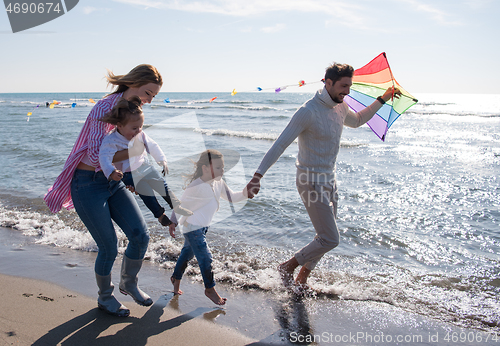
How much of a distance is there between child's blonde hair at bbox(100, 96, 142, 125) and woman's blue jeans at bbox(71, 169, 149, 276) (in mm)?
429

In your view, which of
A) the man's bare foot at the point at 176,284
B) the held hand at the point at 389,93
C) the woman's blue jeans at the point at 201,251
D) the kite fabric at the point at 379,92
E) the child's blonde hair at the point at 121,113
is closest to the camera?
the child's blonde hair at the point at 121,113

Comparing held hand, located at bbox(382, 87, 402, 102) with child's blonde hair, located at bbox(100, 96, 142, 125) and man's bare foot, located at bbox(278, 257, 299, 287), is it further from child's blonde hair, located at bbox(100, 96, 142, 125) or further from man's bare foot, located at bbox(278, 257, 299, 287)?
child's blonde hair, located at bbox(100, 96, 142, 125)

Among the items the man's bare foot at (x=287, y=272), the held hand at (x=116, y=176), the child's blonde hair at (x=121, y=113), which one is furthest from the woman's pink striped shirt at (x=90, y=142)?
the man's bare foot at (x=287, y=272)

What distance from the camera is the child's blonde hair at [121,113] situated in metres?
2.70

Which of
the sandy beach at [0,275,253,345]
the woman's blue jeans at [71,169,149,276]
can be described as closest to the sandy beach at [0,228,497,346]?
the sandy beach at [0,275,253,345]

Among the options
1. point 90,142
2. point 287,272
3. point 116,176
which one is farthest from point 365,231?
point 90,142

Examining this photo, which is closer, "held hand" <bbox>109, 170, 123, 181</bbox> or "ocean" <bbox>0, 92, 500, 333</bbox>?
"held hand" <bbox>109, 170, 123, 181</bbox>

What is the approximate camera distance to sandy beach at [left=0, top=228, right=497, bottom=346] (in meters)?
2.79

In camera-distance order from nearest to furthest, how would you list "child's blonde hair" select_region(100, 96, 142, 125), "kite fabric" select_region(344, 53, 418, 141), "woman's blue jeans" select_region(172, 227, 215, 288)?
1. "child's blonde hair" select_region(100, 96, 142, 125)
2. "woman's blue jeans" select_region(172, 227, 215, 288)
3. "kite fabric" select_region(344, 53, 418, 141)

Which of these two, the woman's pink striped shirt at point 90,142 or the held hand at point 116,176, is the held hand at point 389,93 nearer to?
the woman's pink striped shirt at point 90,142

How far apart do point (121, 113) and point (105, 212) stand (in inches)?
31.5

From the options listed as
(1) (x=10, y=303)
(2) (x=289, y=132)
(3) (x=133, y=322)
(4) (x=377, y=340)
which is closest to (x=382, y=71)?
(2) (x=289, y=132)

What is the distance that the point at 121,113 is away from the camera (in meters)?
2.71

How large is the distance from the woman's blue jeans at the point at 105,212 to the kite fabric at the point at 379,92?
2868 millimetres
